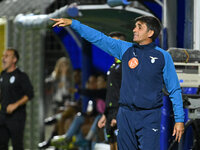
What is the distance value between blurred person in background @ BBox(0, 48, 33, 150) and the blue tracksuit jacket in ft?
7.95

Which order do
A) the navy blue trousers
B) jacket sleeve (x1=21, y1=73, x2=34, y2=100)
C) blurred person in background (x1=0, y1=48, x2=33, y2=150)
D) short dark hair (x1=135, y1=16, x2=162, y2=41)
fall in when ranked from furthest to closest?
jacket sleeve (x1=21, y1=73, x2=34, y2=100) < blurred person in background (x1=0, y1=48, x2=33, y2=150) < short dark hair (x1=135, y1=16, x2=162, y2=41) < the navy blue trousers

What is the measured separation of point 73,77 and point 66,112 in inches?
29.3

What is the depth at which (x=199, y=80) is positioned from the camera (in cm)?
399

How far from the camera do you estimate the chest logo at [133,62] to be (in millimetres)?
3309

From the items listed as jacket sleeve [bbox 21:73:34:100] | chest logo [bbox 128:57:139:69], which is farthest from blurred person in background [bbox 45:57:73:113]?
chest logo [bbox 128:57:139:69]

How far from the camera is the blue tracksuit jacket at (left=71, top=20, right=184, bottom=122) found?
3256 mm

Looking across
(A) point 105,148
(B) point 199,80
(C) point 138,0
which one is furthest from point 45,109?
(B) point 199,80

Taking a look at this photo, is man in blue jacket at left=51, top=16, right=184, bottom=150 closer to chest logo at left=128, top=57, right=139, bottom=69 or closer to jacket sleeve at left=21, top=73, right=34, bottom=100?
chest logo at left=128, top=57, right=139, bottom=69

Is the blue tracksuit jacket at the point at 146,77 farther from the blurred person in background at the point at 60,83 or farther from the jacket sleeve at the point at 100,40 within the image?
the blurred person in background at the point at 60,83

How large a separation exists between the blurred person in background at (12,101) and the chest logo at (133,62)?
2.51 metres

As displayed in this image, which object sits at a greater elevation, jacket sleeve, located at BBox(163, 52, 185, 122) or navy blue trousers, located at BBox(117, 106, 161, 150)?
jacket sleeve, located at BBox(163, 52, 185, 122)

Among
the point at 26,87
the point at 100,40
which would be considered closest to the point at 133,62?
the point at 100,40

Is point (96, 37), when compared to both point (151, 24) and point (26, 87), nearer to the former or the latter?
point (151, 24)

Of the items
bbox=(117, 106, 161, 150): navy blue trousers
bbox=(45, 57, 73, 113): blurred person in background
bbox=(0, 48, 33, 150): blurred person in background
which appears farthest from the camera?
bbox=(45, 57, 73, 113): blurred person in background
